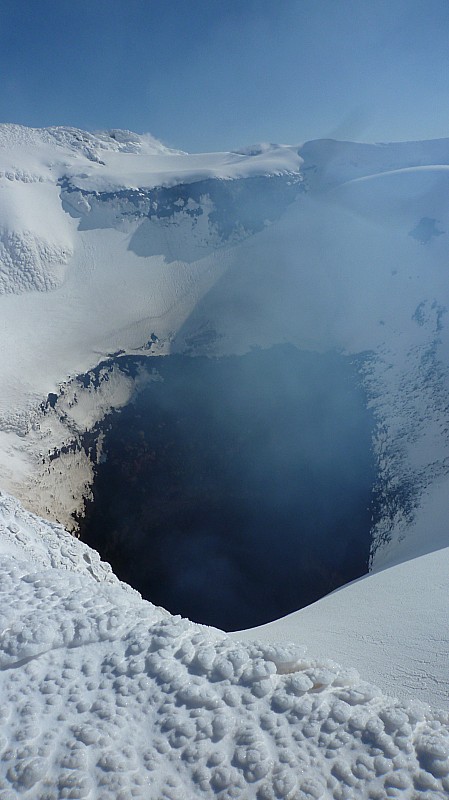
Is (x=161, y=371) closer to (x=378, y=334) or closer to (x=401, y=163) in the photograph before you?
(x=378, y=334)

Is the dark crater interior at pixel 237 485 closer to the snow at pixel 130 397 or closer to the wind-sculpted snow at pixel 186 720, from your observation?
the snow at pixel 130 397

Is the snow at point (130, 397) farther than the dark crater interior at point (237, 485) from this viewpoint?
No

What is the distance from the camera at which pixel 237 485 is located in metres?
14.6

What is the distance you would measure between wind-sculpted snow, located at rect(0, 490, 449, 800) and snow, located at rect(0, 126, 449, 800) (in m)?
0.01

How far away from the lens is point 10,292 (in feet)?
53.4

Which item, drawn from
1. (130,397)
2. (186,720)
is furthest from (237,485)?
(186,720)

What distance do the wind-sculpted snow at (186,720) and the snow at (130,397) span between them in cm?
1

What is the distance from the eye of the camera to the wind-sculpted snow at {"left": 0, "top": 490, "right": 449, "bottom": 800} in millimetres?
2990

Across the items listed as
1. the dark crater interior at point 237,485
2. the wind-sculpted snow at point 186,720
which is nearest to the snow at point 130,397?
the wind-sculpted snow at point 186,720

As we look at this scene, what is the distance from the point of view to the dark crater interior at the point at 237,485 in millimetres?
12766

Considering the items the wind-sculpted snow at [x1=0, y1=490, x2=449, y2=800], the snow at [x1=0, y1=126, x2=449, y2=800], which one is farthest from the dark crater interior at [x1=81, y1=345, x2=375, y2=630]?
the wind-sculpted snow at [x1=0, y1=490, x2=449, y2=800]

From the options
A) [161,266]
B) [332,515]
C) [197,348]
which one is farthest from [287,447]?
[161,266]

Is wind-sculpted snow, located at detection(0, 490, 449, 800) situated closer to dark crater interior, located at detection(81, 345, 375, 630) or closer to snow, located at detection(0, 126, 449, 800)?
snow, located at detection(0, 126, 449, 800)

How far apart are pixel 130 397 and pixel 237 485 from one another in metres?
4.09
